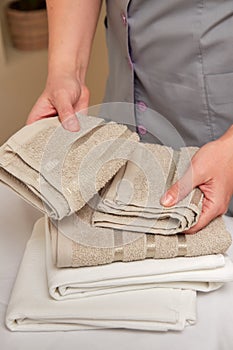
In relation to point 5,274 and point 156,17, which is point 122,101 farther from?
point 5,274

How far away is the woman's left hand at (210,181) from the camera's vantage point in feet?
2.65

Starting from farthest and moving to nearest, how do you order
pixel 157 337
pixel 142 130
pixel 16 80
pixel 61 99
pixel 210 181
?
pixel 16 80 < pixel 142 130 < pixel 61 99 < pixel 210 181 < pixel 157 337

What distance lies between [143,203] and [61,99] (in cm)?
29

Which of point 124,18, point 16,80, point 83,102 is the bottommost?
point 16,80

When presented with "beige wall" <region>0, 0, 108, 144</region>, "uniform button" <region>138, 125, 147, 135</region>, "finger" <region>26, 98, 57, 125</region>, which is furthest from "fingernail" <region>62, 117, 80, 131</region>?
"beige wall" <region>0, 0, 108, 144</region>

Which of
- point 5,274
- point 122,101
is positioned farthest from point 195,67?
point 5,274

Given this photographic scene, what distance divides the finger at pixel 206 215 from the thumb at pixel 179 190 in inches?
1.2

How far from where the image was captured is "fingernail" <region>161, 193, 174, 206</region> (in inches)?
31.4

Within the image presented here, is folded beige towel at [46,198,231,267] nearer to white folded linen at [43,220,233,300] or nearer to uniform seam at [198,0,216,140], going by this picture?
white folded linen at [43,220,233,300]

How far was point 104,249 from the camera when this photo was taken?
77 cm

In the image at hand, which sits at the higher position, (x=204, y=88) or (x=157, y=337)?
(x=204, y=88)

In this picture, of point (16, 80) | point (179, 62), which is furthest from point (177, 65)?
point (16, 80)

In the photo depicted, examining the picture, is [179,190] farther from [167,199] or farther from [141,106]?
[141,106]

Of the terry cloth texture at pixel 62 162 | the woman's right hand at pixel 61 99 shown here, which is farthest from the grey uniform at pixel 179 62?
the terry cloth texture at pixel 62 162
